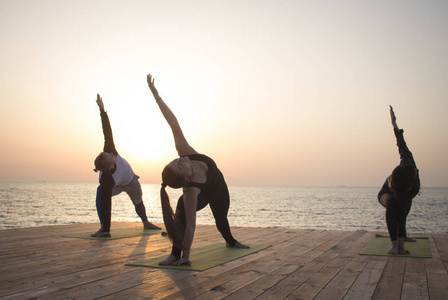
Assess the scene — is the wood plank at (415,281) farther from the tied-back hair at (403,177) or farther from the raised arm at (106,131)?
the raised arm at (106,131)

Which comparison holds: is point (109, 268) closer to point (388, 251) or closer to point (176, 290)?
point (176, 290)

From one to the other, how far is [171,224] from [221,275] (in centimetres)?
53

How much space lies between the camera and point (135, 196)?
18.5 ft

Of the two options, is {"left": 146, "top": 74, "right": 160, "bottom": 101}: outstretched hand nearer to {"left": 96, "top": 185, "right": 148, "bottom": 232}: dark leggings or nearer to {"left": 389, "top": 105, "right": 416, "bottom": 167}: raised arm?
{"left": 96, "top": 185, "right": 148, "bottom": 232}: dark leggings

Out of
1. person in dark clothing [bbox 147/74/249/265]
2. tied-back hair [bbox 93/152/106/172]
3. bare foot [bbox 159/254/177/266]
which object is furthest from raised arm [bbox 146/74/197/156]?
tied-back hair [bbox 93/152/106/172]

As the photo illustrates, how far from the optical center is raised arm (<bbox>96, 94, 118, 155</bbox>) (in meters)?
4.65

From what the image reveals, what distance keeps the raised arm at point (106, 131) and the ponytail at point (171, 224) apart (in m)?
2.05

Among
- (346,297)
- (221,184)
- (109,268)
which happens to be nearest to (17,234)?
(109,268)

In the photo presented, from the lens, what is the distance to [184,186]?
2898mm

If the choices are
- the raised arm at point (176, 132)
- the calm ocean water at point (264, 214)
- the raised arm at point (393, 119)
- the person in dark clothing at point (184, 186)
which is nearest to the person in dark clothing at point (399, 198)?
the raised arm at point (393, 119)

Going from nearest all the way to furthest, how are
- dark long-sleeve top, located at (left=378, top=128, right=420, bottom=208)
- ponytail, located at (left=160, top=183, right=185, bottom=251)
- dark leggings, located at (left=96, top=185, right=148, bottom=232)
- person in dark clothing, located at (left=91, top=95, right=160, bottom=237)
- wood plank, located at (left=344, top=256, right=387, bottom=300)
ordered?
1. wood plank, located at (left=344, top=256, right=387, bottom=300)
2. ponytail, located at (left=160, top=183, right=185, bottom=251)
3. dark long-sleeve top, located at (left=378, top=128, right=420, bottom=208)
4. person in dark clothing, located at (left=91, top=95, right=160, bottom=237)
5. dark leggings, located at (left=96, top=185, right=148, bottom=232)

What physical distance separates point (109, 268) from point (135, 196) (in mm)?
2743

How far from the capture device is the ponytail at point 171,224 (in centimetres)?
286

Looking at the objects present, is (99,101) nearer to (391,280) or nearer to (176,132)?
(176,132)
